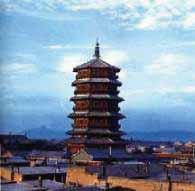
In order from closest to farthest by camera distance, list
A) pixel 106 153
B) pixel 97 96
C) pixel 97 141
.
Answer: pixel 106 153
pixel 97 141
pixel 97 96

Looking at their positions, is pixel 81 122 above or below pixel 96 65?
below

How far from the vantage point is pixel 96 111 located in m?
58.7

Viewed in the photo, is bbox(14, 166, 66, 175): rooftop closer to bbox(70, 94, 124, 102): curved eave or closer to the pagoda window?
the pagoda window

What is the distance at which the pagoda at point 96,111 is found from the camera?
2286 inches

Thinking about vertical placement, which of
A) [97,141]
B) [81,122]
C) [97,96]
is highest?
[97,96]

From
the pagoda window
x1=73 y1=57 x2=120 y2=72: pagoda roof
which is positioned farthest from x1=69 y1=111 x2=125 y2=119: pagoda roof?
x1=73 y1=57 x2=120 y2=72: pagoda roof

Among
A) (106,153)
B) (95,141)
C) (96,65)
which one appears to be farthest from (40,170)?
(96,65)

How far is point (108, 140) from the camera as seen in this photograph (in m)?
58.0

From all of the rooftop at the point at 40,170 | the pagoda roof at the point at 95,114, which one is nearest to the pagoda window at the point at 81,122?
the pagoda roof at the point at 95,114

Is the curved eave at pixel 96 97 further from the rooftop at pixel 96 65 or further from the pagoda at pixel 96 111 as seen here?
the rooftop at pixel 96 65

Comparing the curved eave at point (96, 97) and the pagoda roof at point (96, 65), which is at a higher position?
the pagoda roof at point (96, 65)

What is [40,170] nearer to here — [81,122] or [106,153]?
[106,153]

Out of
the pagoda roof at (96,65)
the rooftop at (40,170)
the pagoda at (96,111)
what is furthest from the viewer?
the pagoda roof at (96,65)

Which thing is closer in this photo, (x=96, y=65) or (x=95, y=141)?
(x=95, y=141)
